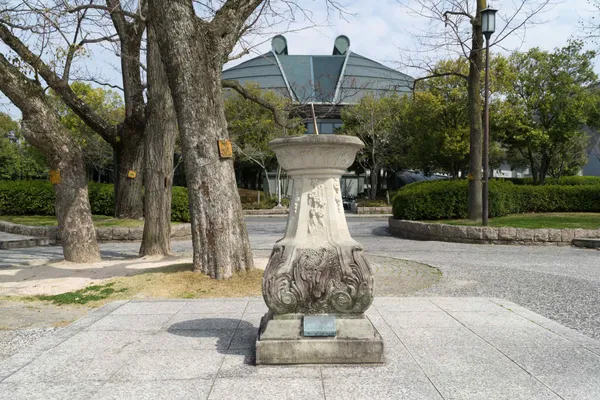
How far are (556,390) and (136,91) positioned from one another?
37.7ft

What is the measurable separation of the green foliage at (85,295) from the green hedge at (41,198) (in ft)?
36.1

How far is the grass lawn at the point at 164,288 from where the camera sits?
6.52 m

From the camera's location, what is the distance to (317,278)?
12.6 feet

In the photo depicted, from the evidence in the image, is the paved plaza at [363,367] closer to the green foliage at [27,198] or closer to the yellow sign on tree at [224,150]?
the yellow sign on tree at [224,150]

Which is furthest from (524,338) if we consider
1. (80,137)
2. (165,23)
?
(80,137)

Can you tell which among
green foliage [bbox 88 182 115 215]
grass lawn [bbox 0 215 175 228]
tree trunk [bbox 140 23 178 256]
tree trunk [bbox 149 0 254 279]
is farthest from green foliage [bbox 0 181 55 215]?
tree trunk [bbox 149 0 254 279]

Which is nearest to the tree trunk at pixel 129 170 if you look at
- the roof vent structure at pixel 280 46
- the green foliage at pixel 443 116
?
the green foliage at pixel 443 116

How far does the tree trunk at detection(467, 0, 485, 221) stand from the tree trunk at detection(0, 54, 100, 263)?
10.4 meters

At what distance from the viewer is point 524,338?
4340mm

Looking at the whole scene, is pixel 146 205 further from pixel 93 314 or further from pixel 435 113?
pixel 435 113

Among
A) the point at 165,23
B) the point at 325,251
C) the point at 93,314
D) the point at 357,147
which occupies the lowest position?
the point at 93,314

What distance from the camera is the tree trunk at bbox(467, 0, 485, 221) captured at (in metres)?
14.3

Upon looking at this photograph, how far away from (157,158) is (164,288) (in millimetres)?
4094

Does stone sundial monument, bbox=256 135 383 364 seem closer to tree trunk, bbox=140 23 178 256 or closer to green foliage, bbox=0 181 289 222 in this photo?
tree trunk, bbox=140 23 178 256
